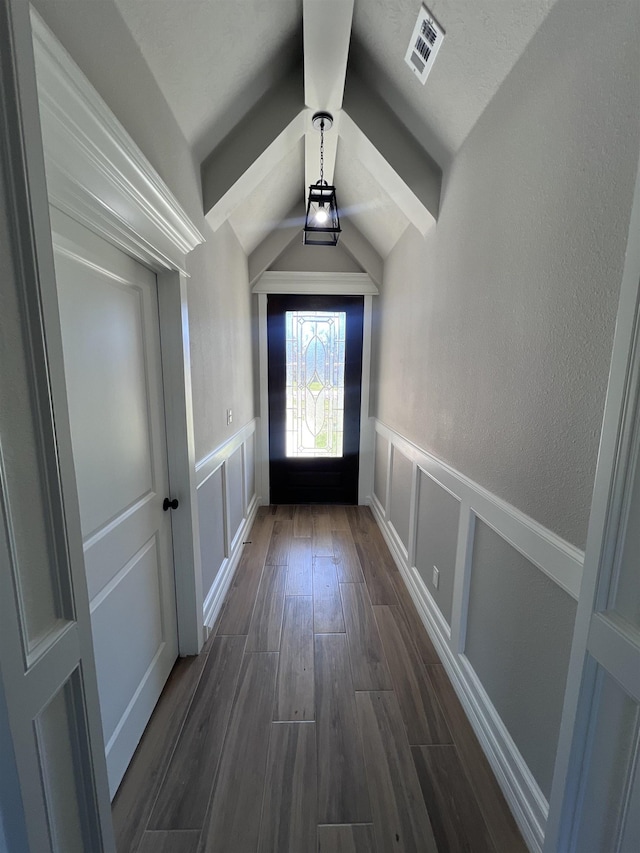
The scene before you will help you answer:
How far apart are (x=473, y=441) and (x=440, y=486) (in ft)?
1.49

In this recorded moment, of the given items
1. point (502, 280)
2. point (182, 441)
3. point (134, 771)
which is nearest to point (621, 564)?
point (502, 280)

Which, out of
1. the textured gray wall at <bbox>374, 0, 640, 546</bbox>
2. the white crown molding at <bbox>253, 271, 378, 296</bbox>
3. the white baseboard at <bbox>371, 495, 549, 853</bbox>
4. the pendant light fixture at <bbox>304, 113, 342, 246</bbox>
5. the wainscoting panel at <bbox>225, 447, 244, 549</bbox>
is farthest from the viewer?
the white crown molding at <bbox>253, 271, 378, 296</bbox>

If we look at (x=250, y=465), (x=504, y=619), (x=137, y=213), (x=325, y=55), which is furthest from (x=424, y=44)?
(x=250, y=465)

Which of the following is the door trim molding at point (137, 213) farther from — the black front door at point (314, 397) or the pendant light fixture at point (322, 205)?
the black front door at point (314, 397)

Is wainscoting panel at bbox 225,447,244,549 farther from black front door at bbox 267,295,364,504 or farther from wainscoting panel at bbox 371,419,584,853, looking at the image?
wainscoting panel at bbox 371,419,584,853

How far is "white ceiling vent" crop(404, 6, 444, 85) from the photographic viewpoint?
125cm

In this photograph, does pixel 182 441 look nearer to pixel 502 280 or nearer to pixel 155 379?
pixel 155 379

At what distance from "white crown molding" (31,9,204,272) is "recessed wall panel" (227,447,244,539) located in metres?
1.57

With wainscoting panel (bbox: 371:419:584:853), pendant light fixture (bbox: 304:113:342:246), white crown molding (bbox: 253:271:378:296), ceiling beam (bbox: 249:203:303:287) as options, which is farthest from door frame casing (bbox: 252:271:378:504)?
wainscoting panel (bbox: 371:419:584:853)

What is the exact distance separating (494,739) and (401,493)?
1.54m

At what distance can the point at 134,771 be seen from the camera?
1.27 metres

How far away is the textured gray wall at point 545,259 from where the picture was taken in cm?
85

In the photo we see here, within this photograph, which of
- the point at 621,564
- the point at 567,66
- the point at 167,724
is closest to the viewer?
the point at 621,564

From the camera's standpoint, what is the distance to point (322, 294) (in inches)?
134
